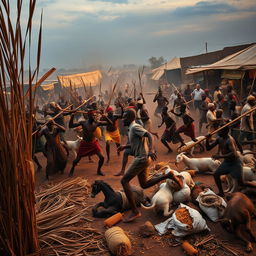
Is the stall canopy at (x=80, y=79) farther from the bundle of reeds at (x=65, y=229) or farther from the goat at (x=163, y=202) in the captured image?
the goat at (x=163, y=202)

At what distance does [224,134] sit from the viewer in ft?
16.4

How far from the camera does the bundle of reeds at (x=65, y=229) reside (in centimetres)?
392

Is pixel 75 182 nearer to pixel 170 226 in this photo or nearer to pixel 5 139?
pixel 170 226

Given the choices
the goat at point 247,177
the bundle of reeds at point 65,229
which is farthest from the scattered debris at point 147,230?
the goat at point 247,177

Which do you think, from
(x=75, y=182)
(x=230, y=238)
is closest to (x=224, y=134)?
(x=230, y=238)

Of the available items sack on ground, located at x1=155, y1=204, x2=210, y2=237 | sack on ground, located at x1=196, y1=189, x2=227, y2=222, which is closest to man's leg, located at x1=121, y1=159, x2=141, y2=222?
sack on ground, located at x1=155, y1=204, x2=210, y2=237

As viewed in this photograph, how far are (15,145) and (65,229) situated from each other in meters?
2.19

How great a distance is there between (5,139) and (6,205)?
70 cm

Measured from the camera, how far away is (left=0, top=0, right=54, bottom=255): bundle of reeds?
2.40m

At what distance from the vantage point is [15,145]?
2584mm

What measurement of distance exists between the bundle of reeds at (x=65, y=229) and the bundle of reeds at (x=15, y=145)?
1001mm

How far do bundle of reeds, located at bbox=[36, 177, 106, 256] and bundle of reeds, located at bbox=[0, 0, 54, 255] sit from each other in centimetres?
100

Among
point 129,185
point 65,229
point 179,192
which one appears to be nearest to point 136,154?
point 129,185

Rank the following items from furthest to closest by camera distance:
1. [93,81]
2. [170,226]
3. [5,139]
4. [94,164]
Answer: [93,81], [94,164], [170,226], [5,139]
